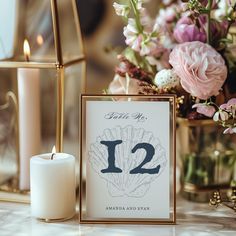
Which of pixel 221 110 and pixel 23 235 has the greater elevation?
pixel 221 110

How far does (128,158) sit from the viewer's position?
0.93 metres

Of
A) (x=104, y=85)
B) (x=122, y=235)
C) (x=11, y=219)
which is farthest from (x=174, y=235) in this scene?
(x=104, y=85)

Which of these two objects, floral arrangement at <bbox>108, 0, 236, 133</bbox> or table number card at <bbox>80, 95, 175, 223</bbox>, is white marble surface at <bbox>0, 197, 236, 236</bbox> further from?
floral arrangement at <bbox>108, 0, 236, 133</bbox>

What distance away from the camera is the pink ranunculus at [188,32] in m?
1.02

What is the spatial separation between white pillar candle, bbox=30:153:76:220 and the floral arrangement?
199 millimetres

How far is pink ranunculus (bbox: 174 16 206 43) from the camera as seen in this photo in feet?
3.36

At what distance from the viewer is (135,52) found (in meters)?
1.10

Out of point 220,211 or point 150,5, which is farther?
point 150,5

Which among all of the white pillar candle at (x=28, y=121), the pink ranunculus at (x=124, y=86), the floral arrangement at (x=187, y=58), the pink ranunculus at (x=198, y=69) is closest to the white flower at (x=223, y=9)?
the floral arrangement at (x=187, y=58)

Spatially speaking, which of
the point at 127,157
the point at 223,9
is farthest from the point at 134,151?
the point at 223,9

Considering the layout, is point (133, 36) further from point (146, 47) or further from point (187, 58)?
point (187, 58)

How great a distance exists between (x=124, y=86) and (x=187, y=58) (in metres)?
0.15

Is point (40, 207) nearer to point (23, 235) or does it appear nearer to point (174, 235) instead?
point (23, 235)

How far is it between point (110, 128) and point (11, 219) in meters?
0.24
